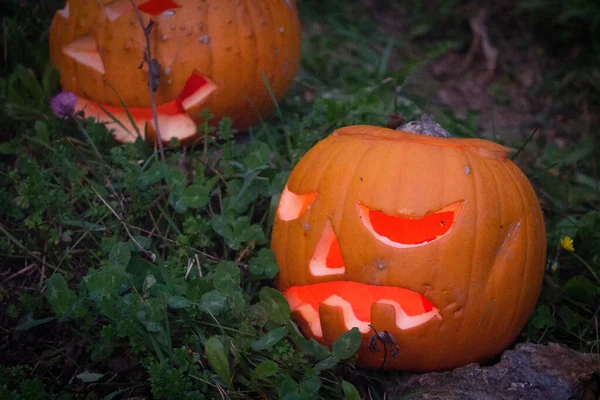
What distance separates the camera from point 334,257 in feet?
6.83

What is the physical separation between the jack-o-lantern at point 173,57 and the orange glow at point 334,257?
3.09 ft

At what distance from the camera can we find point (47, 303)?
2191 mm

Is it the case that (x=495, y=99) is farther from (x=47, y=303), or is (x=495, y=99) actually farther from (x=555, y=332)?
(x=47, y=303)

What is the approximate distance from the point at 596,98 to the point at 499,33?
1.11 metres

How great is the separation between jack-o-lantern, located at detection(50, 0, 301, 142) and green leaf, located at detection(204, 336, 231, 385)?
1.09m

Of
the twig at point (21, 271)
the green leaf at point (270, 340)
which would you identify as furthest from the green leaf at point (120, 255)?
the green leaf at point (270, 340)

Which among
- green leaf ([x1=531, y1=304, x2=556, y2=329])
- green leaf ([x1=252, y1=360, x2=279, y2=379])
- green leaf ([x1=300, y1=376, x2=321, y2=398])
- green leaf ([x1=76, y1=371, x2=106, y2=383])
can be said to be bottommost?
green leaf ([x1=531, y1=304, x2=556, y2=329])

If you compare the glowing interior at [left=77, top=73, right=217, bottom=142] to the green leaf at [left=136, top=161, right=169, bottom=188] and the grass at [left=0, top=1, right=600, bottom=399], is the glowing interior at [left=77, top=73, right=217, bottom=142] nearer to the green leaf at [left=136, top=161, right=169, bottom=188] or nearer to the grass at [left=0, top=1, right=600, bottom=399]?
the grass at [left=0, top=1, right=600, bottom=399]

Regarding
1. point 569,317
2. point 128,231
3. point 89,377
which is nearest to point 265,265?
point 128,231

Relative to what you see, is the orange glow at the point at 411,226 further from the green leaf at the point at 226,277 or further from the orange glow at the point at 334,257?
the green leaf at the point at 226,277

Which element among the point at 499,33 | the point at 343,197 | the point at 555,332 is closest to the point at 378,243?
the point at 343,197

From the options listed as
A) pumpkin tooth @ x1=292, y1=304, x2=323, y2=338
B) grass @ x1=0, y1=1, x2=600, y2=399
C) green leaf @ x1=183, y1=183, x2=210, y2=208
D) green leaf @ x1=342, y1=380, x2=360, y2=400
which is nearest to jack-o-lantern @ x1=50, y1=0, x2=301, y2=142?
grass @ x1=0, y1=1, x2=600, y2=399

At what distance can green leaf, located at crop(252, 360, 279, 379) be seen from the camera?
187cm

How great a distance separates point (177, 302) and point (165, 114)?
1038 mm
